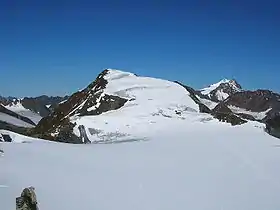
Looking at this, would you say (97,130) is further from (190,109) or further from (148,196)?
(148,196)

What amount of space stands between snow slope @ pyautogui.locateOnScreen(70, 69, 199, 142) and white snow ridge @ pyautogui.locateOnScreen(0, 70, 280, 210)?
2364mm

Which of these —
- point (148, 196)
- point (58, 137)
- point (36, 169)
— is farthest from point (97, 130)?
point (148, 196)

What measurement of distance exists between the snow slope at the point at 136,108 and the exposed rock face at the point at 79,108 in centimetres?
62

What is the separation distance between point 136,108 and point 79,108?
11.0 meters

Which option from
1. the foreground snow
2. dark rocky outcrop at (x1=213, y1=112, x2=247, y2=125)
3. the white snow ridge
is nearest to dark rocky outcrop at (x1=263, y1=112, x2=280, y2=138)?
the white snow ridge

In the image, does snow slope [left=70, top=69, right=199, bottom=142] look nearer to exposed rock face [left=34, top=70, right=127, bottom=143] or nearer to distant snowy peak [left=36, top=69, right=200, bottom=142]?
distant snowy peak [left=36, top=69, right=200, bottom=142]

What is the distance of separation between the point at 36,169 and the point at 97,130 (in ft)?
66.2

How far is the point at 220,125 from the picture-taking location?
37.3 metres

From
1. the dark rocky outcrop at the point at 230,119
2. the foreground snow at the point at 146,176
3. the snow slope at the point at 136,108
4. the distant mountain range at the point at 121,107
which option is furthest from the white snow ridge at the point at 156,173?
the distant mountain range at the point at 121,107

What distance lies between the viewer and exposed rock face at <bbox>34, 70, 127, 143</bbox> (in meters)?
36.8

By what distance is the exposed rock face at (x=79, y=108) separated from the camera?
1448 inches

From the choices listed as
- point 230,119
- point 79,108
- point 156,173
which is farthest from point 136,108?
point 156,173

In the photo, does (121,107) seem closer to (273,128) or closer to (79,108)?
(79,108)

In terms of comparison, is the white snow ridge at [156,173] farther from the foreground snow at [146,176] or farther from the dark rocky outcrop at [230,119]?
the dark rocky outcrop at [230,119]
